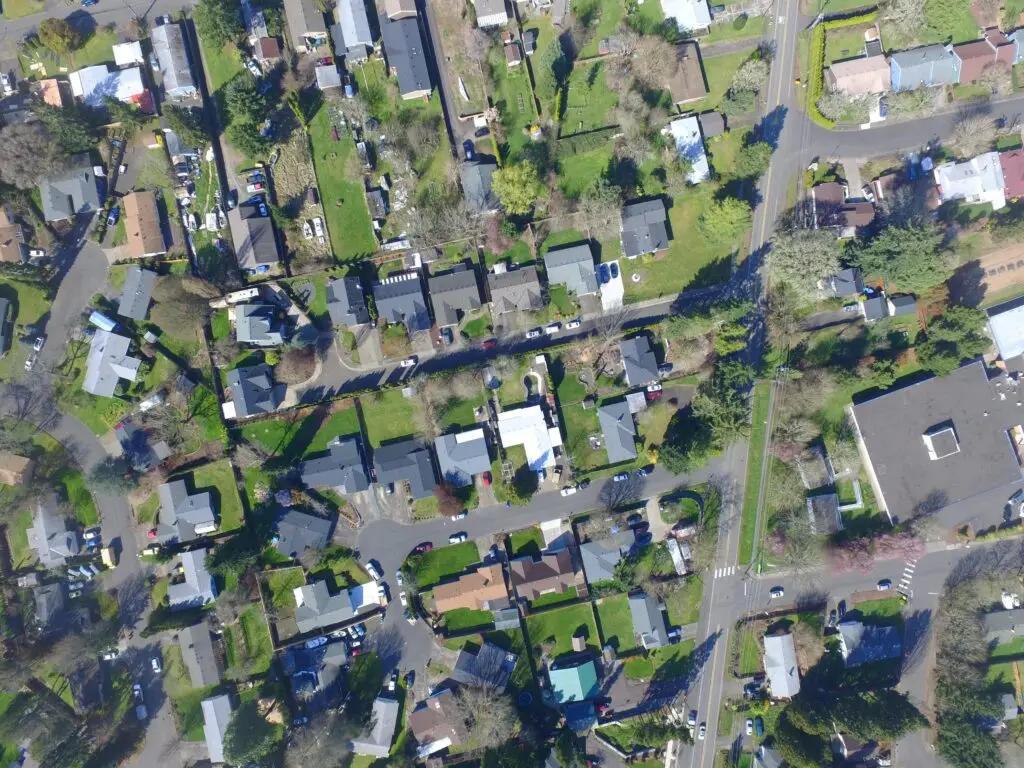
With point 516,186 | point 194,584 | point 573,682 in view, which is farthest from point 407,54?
point 573,682

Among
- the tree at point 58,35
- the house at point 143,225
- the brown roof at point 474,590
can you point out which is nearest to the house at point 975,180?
the brown roof at point 474,590

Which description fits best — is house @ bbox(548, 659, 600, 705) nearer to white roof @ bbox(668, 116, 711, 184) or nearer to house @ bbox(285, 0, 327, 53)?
white roof @ bbox(668, 116, 711, 184)

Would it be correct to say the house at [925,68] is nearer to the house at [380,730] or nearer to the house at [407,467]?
the house at [407,467]

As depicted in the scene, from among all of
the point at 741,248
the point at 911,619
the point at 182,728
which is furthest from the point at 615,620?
the point at 182,728

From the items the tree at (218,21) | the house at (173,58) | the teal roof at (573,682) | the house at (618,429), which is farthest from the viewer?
the house at (173,58)

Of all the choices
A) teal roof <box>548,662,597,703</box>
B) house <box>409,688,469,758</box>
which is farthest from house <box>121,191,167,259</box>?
teal roof <box>548,662,597,703</box>

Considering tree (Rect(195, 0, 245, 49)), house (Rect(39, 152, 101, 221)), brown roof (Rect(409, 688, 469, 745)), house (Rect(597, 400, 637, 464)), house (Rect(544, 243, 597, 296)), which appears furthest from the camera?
house (Rect(39, 152, 101, 221))

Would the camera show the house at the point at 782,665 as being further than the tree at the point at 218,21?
Yes
